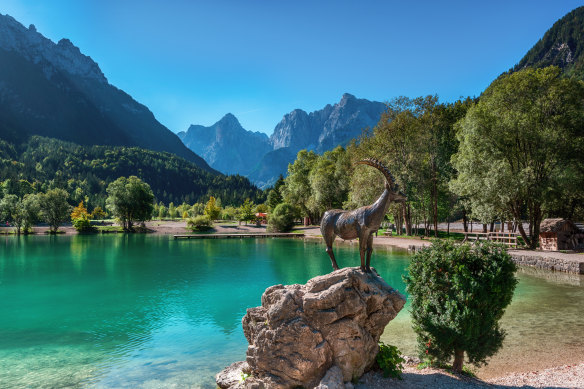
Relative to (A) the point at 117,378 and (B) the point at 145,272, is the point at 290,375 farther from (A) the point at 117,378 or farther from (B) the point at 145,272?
(B) the point at 145,272

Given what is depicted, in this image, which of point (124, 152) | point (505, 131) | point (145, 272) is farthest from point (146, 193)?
point (124, 152)

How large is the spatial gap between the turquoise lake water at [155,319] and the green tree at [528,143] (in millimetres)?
7657

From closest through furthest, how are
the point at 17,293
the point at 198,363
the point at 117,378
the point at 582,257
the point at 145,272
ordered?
the point at 117,378
the point at 198,363
the point at 17,293
the point at 582,257
the point at 145,272

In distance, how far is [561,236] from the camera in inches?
1022

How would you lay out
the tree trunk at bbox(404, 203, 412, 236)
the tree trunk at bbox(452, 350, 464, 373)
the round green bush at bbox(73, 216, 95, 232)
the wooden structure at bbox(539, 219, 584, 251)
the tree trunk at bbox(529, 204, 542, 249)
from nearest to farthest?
the tree trunk at bbox(452, 350, 464, 373), the wooden structure at bbox(539, 219, 584, 251), the tree trunk at bbox(529, 204, 542, 249), the tree trunk at bbox(404, 203, 412, 236), the round green bush at bbox(73, 216, 95, 232)

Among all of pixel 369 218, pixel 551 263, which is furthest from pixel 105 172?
pixel 369 218

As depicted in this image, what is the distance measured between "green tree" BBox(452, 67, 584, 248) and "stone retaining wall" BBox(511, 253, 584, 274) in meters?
3.98

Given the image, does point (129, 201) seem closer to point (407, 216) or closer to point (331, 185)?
point (331, 185)

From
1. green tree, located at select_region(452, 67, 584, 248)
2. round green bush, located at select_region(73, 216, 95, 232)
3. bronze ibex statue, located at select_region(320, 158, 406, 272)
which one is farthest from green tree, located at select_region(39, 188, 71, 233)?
bronze ibex statue, located at select_region(320, 158, 406, 272)

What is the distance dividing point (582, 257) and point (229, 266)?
24.4 meters

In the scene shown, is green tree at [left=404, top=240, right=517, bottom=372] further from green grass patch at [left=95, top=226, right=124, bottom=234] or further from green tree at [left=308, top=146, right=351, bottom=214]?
green grass patch at [left=95, top=226, right=124, bottom=234]

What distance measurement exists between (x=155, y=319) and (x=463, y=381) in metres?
11.6

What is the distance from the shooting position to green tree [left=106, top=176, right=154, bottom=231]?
69438mm

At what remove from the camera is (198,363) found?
372 inches
